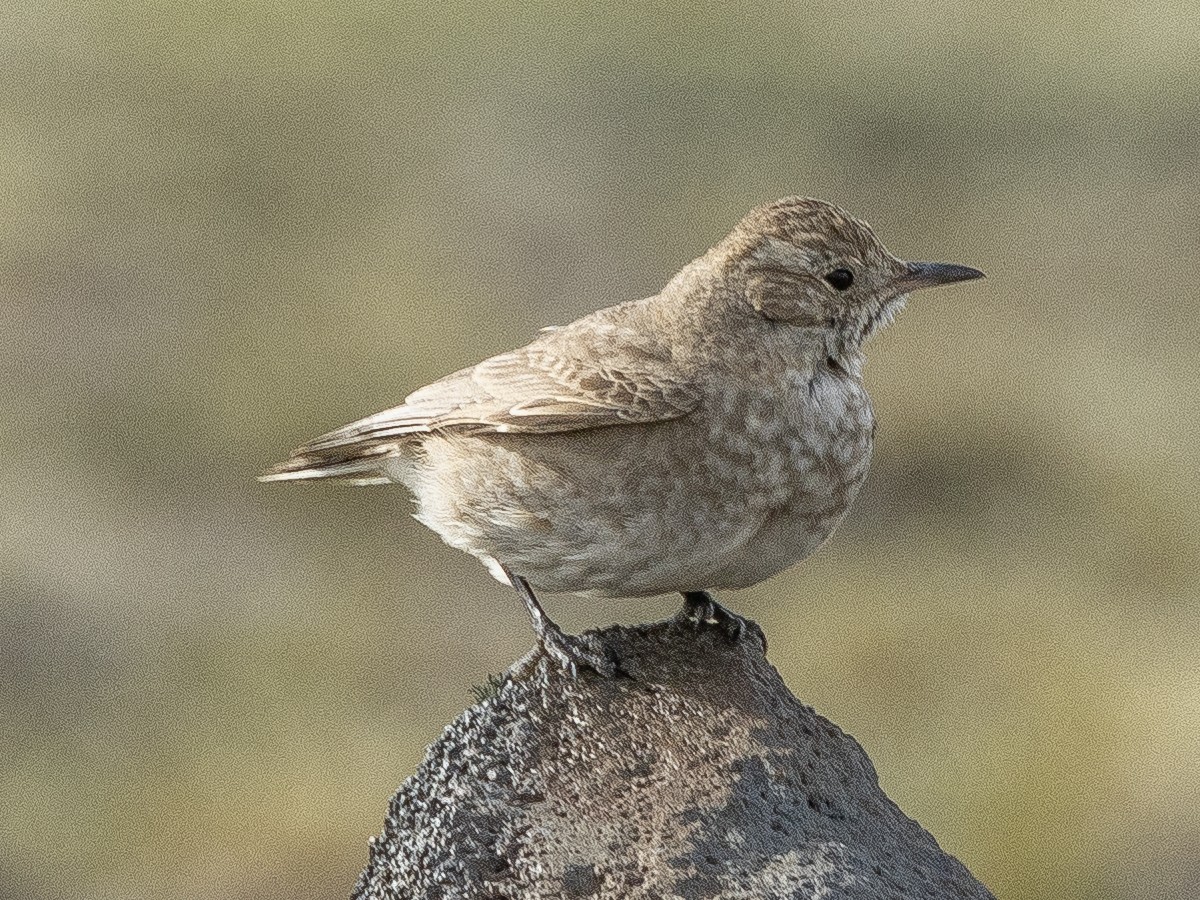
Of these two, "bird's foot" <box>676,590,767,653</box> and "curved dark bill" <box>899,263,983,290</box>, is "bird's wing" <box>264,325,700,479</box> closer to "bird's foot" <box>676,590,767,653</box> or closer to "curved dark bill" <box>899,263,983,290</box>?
"bird's foot" <box>676,590,767,653</box>

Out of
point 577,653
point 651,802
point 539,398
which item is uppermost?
point 539,398

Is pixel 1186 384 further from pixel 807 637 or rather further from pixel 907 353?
pixel 807 637

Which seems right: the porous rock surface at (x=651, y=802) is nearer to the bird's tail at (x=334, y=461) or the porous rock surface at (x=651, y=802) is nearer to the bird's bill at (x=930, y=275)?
the bird's tail at (x=334, y=461)

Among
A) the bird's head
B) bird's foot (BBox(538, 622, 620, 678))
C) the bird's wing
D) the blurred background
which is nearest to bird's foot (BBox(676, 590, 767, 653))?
bird's foot (BBox(538, 622, 620, 678))

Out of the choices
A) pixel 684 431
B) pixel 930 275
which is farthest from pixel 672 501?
pixel 930 275

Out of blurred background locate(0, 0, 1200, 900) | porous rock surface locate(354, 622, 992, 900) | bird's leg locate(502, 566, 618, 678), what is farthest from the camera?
blurred background locate(0, 0, 1200, 900)

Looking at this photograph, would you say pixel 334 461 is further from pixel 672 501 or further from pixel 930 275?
pixel 930 275
